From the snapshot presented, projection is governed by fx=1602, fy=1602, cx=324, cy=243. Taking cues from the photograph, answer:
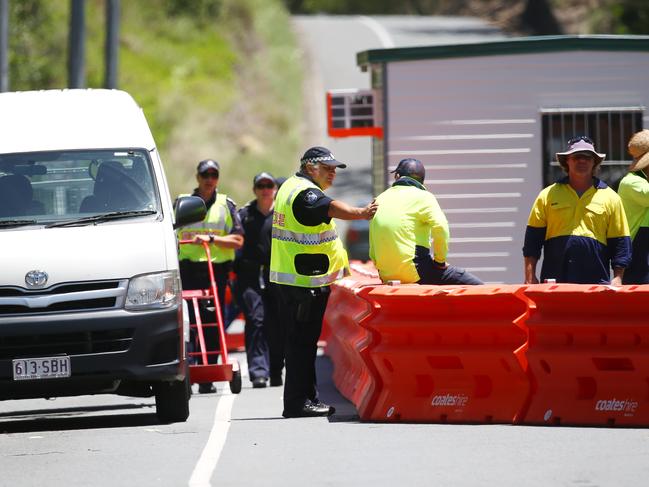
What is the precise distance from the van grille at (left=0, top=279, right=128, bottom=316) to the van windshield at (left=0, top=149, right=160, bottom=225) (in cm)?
75

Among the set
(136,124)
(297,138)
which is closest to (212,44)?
→ (297,138)

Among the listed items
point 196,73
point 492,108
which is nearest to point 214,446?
point 492,108

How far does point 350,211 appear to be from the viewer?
1159 cm

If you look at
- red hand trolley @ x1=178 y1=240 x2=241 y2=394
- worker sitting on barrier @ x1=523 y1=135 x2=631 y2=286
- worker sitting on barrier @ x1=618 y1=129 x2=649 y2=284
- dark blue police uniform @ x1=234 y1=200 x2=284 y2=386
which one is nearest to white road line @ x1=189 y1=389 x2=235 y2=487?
red hand trolley @ x1=178 y1=240 x2=241 y2=394

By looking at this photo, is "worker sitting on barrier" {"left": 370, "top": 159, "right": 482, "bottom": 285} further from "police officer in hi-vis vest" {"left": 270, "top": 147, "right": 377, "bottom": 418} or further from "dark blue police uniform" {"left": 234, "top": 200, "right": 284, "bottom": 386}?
"dark blue police uniform" {"left": 234, "top": 200, "right": 284, "bottom": 386}

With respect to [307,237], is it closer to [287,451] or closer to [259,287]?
[287,451]

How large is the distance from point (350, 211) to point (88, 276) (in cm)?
194

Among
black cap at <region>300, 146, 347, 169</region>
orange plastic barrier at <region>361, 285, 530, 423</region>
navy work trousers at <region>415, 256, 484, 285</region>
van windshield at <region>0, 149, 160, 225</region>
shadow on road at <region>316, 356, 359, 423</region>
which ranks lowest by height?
shadow on road at <region>316, 356, 359, 423</region>

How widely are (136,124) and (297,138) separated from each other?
110 ft

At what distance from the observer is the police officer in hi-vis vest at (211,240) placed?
15.2 m

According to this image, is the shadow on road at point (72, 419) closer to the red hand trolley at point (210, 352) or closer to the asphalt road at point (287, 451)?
the asphalt road at point (287, 451)

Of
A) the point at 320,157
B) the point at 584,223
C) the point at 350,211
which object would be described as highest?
the point at 320,157

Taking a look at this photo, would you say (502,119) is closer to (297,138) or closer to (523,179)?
(523,179)

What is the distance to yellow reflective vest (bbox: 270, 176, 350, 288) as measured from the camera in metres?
12.0
